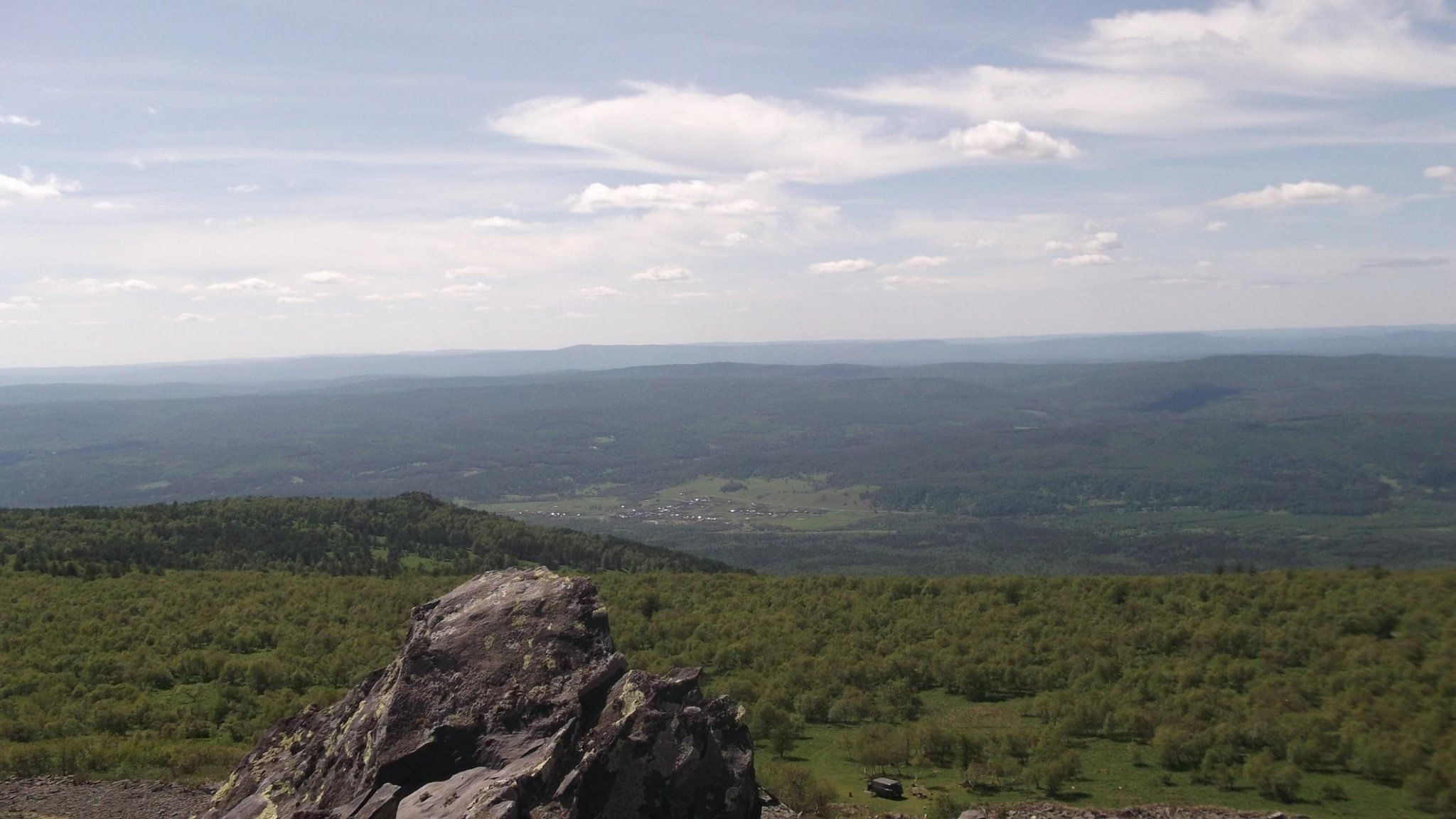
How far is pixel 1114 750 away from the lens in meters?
20.2

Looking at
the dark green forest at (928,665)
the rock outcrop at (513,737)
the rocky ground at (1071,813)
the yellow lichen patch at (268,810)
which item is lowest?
→ the dark green forest at (928,665)

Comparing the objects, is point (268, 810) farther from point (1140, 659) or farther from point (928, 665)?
point (1140, 659)

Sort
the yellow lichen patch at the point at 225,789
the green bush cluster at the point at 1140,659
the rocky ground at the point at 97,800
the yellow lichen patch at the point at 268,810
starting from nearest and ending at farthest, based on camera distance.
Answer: the yellow lichen patch at the point at 268,810, the yellow lichen patch at the point at 225,789, the rocky ground at the point at 97,800, the green bush cluster at the point at 1140,659

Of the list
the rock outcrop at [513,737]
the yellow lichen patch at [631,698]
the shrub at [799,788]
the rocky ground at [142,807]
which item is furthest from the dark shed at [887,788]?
the yellow lichen patch at [631,698]

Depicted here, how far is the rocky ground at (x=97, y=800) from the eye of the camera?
55.3 ft

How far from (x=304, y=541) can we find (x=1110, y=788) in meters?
57.1

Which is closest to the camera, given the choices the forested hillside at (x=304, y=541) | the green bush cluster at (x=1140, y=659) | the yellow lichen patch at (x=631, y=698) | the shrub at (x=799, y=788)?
the yellow lichen patch at (x=631, y=698)

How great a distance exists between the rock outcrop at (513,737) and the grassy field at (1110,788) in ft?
23.9

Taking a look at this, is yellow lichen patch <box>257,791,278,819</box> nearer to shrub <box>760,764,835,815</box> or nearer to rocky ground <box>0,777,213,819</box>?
rocky ground <box>0,777,213,819</box>

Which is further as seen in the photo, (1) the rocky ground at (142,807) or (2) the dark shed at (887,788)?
(2) the dark shed at (887,788)

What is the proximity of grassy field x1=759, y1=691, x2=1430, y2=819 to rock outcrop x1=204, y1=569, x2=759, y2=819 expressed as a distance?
7.27m

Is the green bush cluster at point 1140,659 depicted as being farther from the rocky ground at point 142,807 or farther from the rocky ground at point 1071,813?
the rocky ground at point 142,807

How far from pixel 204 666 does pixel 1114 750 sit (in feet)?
83.4

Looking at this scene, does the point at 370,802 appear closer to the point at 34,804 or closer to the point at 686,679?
the point at 686,679
